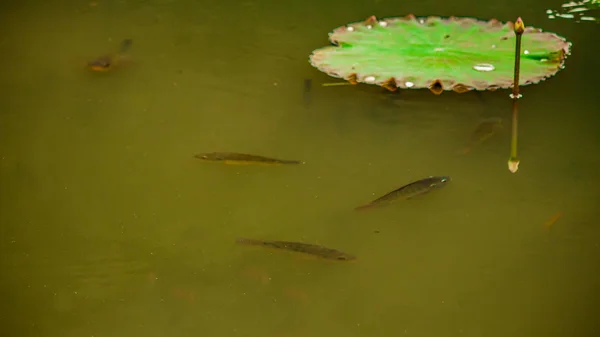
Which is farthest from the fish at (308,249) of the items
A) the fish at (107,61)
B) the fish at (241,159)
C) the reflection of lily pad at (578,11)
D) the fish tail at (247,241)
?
the reflection of lily pad at (578,11)

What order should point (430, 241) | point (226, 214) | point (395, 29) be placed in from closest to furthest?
point (430, 241)
point (226, 214)
point (395, 29)

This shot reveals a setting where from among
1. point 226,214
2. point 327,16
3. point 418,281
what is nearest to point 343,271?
point 418,281

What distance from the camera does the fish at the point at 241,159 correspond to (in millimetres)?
1696

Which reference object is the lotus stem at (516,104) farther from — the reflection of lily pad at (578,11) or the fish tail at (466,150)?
the reflection of lily pad at (578,11)

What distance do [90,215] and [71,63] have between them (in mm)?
762

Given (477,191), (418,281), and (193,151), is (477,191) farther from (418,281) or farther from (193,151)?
(193,151)

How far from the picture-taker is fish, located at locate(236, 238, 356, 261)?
1447 millimetres

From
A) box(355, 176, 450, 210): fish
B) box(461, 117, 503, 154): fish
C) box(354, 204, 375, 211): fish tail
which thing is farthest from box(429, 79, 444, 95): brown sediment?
box(354, 204, 375, 211): fish tail

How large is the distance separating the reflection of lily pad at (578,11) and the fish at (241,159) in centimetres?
117

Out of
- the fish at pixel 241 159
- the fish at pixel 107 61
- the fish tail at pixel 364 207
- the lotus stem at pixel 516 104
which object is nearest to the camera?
the lotus stem at pixel 516 104

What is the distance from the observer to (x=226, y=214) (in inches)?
61.9

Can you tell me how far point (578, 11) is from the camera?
2291 millimetres

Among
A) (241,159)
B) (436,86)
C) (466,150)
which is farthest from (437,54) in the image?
(241,159)

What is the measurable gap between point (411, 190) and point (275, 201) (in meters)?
0.32
